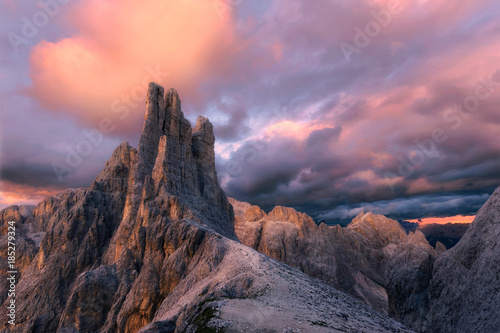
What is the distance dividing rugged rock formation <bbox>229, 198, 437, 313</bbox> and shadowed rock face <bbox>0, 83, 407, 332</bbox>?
248 feet

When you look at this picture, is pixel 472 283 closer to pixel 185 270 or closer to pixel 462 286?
pixel 462 286

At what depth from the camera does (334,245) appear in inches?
6481

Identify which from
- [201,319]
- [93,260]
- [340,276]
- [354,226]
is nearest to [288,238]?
[340,276]

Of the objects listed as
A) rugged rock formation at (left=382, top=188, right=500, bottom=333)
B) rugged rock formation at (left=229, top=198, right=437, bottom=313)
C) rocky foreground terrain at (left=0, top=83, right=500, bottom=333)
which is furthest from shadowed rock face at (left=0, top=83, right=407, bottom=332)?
rugged rock formation at (left=229, top=198, right=437, bottom=313)

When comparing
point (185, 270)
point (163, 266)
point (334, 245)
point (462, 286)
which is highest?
point (334, 245)

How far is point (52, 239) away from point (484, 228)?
119m

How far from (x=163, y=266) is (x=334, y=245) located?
13869cm

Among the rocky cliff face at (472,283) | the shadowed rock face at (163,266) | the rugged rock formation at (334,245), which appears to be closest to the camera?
the shadowed rock face at (163,266)

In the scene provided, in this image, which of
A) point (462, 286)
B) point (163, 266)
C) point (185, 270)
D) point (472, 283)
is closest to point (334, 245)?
point (462, 286)

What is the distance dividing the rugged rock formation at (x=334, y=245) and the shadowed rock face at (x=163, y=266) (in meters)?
75.6

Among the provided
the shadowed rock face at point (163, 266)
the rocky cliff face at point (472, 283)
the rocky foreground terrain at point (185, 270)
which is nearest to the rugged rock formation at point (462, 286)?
the rocky cliff face at point (472, 283)

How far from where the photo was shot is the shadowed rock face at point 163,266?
30162mm

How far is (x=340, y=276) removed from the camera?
14600 centimetres

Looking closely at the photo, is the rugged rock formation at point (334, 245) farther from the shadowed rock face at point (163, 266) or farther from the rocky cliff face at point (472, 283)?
the rocky cliff face at point (472, 283)
